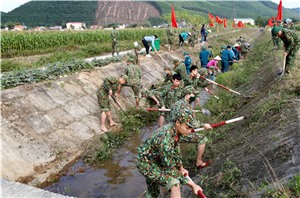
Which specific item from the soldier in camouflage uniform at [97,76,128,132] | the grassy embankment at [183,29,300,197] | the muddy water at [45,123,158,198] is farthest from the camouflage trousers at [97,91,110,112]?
the grassy embankment at [183,29,300,197]

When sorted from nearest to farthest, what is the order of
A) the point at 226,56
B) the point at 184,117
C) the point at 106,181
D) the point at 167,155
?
the point at 184,117
the point at 167,155
the point at 106,181
the point at 226,56

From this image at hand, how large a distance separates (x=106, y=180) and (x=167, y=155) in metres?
3.33

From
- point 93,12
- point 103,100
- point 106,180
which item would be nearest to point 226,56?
point 103,100

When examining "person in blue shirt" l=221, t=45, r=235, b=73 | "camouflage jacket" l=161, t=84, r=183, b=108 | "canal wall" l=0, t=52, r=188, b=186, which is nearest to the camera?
"canal wall" l=0, t=52, r=188, b=186

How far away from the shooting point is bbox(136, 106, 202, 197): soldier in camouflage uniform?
318 centimetres

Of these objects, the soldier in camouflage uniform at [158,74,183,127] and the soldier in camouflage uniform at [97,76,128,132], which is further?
the soldier in camouflage uniform at [97,76,128,132]

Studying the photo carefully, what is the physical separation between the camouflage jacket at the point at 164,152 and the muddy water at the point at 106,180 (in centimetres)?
232

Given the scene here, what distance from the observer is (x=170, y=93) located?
22.4 feet

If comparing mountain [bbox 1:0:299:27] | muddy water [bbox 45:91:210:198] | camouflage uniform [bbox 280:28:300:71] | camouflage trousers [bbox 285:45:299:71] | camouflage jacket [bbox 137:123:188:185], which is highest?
mountain [bbox 1:0:299:27]

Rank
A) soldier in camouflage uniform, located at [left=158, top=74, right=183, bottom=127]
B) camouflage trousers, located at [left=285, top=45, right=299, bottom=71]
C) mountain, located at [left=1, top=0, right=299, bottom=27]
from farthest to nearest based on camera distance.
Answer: mountain, located at [left=1, top=0, right=299, bottom=27] → camouflage trousers, located at [left=285, top=45, right=299, bottom=71] → soldier in camouflage uniform, located at [left=158, top=74, right=183, bottom=127]

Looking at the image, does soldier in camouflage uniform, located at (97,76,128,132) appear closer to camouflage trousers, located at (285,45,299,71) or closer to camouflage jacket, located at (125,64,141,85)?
camouflage jacket, located at (125,64,141,85)

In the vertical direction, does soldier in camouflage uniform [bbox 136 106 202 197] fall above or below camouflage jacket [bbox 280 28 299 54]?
below

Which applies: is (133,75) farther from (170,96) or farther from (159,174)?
(159,174)

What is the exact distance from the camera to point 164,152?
3.21m
